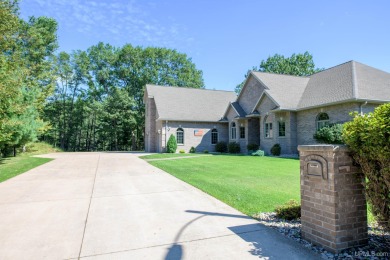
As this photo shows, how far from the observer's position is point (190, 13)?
1553cm

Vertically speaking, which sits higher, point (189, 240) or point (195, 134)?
point (195, 134)

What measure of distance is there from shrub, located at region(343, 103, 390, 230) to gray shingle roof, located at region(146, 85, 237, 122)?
76.2 ft

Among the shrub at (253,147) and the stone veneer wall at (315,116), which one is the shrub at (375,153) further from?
the shrub at (253,147)

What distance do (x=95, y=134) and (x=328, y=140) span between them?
44.9 meters

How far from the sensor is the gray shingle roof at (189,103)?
1061 inches

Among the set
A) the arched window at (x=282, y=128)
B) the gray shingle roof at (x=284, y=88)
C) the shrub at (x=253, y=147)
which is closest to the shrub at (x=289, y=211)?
the gray shingle roof at (x=284, y=88)

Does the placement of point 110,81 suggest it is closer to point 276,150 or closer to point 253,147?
point 253,147

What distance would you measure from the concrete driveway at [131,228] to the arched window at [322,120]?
14050mm

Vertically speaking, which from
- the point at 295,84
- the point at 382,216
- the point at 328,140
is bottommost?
the point at 382,216

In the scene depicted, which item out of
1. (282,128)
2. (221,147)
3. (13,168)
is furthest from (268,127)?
(13,168)

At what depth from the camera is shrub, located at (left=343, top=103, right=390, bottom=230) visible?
283 cm

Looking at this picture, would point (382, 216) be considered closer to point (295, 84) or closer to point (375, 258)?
point (375, 258)

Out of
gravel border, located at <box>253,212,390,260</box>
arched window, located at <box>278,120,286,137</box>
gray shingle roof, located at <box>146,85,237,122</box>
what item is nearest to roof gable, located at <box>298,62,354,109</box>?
arched window, located at <box>278,120,286,137</box>

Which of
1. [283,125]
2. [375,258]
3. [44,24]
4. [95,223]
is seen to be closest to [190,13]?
[283,125]
